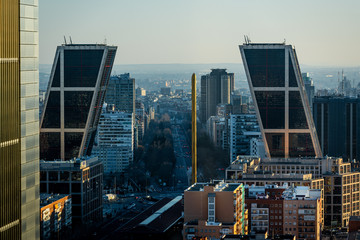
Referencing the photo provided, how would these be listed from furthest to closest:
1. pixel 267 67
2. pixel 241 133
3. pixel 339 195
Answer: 1. pixel 241 133
2. pixel 267 67
3. pixel 339 195

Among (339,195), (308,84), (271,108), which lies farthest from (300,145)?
(308,84)

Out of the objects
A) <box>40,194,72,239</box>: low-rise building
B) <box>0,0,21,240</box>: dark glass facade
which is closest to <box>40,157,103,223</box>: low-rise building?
<box>40,194,72,239</box>: low-rise building

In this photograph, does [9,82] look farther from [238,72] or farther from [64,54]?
[238,72]

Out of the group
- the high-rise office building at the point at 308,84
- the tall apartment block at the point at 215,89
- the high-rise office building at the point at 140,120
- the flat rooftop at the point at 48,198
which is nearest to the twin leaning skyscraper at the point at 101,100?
the flat rooftop at the point at 48,198

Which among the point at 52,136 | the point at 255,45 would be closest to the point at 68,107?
the point at 52,136

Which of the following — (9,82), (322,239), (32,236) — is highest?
(9,82)

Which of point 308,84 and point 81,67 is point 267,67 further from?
point 308,84
